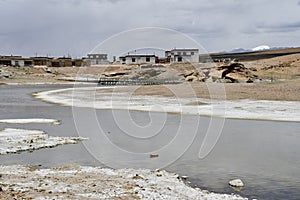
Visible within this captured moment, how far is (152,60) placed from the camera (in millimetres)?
115125

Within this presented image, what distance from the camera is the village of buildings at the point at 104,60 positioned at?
114 m

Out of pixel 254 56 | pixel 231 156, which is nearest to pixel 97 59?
pixel 254 56

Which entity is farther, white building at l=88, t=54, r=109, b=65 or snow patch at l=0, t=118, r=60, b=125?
white building at l=88, t=54, r=109, b=65

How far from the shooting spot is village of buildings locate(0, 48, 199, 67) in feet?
373

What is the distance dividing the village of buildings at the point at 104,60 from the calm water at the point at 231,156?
86.2 meters

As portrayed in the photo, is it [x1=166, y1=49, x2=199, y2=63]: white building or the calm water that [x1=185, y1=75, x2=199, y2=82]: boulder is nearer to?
[x1=166, y1=49, x2=199, y2=63]: white building

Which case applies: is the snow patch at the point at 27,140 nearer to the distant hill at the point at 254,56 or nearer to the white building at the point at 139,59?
the white building at the point at 139,59

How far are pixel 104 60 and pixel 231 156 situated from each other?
11711 cm

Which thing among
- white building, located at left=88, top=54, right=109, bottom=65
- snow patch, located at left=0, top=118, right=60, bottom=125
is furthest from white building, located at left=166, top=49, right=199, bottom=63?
snow patch, located at left=0, top=118, right=60, bottom=125

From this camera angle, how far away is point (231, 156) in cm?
1717

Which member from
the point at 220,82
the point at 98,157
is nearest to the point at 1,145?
the point at 98,157

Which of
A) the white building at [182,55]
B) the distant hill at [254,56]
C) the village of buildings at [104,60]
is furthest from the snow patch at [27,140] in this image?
the distant hill at [254,56]

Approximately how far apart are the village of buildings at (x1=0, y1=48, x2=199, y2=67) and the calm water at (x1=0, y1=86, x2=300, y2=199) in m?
86.2

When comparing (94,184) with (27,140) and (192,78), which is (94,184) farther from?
(192,78)
